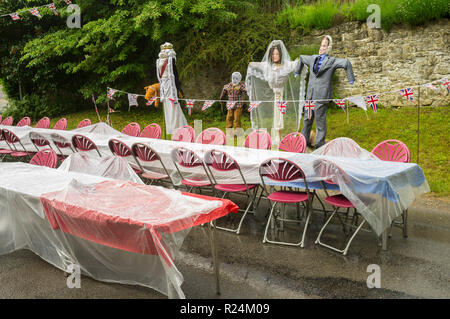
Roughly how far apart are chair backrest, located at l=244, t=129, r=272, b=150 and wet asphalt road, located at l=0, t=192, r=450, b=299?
5.82ft

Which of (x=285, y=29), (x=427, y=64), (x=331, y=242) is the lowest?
(x=331, y=242)

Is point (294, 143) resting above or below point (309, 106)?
below

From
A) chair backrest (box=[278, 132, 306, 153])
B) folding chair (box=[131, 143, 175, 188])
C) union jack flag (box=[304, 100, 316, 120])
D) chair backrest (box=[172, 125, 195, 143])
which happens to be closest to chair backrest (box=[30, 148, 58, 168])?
folding chair (box=[131, 143, 175, 188])

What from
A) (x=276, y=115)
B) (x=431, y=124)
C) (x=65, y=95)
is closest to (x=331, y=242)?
(x=276, y=115)

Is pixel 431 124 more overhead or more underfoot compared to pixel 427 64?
more underfoot

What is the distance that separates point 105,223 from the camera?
9.74 feet

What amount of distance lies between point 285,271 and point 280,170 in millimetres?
1083

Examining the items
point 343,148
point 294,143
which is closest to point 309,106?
point 294,143

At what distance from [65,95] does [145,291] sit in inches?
548

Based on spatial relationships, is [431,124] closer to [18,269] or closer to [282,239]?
[282,239]

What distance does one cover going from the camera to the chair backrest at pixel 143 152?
5.38m

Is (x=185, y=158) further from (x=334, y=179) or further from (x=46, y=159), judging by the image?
(x=334, y=179)

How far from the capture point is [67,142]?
22.3 feet

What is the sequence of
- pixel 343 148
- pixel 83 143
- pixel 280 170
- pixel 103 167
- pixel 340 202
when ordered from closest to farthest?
pixel 340 202 → pixel 280 170 → pixel 103 167 → pixel 343 148 → pixel 83 143
